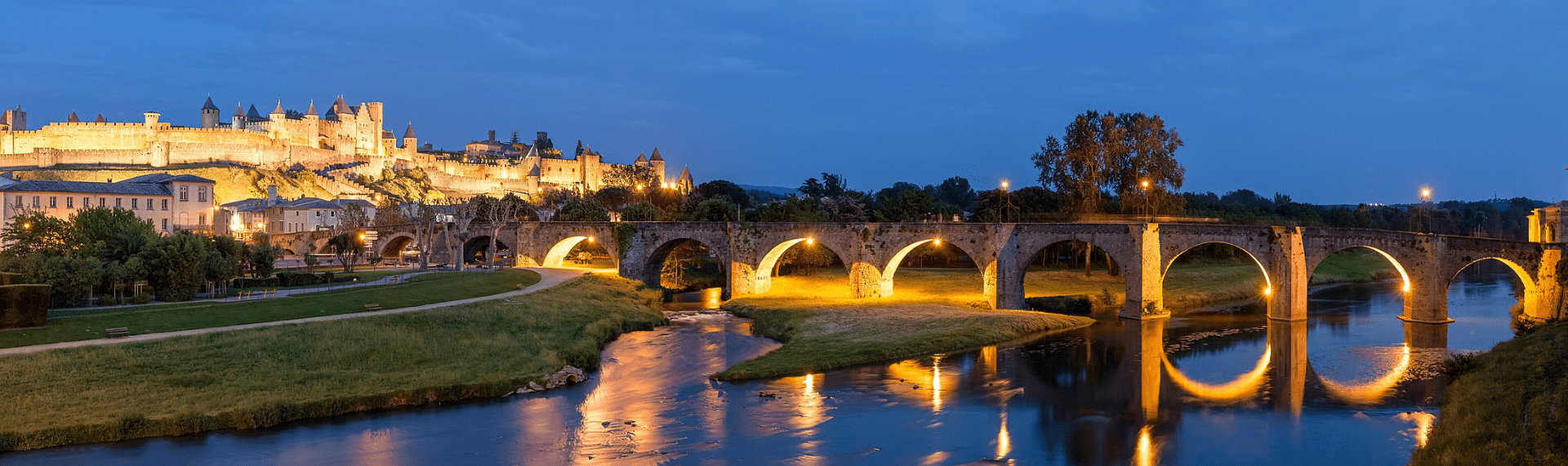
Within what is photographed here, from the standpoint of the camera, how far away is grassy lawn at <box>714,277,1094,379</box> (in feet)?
110

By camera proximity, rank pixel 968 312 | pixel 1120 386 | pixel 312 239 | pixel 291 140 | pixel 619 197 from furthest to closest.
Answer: pixel 291 140, pixel 619 197, pixel 312 239, pixel 968 312, pixel 1120 386

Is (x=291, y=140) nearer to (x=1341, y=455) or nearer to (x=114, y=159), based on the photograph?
(x=114, y=159)

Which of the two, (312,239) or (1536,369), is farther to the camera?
(312,239)

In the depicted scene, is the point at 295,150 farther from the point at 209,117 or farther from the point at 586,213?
the point at 586,213

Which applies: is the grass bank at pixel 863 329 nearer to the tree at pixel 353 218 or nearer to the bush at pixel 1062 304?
the bush at pixel 1062 304

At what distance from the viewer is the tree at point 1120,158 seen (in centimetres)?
5981

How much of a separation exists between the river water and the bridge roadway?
371 cm

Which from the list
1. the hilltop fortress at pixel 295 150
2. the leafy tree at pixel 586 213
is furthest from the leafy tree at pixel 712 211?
the hilltop fortress at pixel 295 150

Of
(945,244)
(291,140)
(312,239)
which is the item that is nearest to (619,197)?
(312,239)

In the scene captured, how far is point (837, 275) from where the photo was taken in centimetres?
6456

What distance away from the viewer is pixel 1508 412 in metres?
21.5

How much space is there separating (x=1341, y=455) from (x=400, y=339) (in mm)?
27304

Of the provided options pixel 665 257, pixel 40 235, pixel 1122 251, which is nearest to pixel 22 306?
pixel 40 235

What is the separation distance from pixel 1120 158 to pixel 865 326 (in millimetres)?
27803
